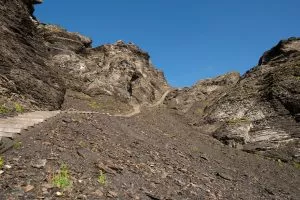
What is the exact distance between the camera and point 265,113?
33.6m

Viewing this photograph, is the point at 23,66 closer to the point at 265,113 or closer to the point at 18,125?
the point at 18,125

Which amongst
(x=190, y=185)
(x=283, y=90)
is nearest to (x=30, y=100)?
(x=190, y=185)


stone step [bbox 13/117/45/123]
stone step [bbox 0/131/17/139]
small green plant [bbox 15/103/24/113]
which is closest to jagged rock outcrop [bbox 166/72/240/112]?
small green plant [bbox 15/103/24/113]

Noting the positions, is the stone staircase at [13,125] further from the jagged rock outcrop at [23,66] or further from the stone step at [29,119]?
the jagged rock outcrop at [23,66]

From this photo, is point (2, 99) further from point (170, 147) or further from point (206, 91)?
point (206, 91)

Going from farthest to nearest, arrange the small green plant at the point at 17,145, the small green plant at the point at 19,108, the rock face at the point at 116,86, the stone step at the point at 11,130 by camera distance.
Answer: the rock face at the point at 116,86 < the small green plant at the point at 19,108 < the stone step at the point at 11,130 < the small green plant at the point at 17,145

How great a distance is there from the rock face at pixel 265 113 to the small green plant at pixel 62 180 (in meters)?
20.8

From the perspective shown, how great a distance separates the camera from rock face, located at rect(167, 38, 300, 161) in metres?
29.5

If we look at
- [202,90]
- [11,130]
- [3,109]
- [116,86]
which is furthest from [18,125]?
[202,90]

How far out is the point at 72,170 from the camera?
40.5 ft

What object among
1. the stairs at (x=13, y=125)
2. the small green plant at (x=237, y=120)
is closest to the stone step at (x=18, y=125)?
the stairs at (x=13, y=125)

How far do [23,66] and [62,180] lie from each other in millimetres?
18393

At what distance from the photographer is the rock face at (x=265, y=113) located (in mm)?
29531

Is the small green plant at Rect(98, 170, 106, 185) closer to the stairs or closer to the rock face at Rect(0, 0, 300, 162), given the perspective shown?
the stairs
